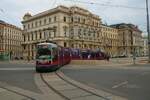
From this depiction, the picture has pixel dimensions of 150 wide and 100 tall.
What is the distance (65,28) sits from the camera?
118250 mm

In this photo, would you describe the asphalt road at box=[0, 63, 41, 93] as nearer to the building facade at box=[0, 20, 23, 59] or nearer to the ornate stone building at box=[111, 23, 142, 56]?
the building facade at box=[0, 20, 23, 59]

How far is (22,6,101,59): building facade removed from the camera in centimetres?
11619

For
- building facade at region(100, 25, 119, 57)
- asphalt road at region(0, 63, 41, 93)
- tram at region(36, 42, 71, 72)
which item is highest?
building facade at region(100, 25, 119, 57)

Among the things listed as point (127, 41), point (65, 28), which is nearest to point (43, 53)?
point (65, 28)

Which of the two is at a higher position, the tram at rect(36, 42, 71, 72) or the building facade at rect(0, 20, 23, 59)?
the building facade at rect(0, 20, 23, 59)

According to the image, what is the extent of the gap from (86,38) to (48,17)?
17612 millimetres

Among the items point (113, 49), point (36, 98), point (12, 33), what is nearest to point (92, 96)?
point (36, 98)

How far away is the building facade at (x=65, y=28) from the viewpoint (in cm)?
11619

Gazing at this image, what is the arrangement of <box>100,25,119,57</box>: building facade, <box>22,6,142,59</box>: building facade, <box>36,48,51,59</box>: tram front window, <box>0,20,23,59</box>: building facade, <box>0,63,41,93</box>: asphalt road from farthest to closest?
<box>0,20,23,59</box>: building facade, <box>100,25,119,57</box>: building facade, <box>22,6,142,59</box>: building facade, <box>36,48,51,59</box>: tram front window, <box>0,63,41,93</box>: asphalt road

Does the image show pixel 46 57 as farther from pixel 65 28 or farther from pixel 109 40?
pixel 109 40

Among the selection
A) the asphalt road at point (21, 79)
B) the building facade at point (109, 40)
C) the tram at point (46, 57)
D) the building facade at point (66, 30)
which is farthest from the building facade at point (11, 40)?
the asphalt road at point (21, 79)

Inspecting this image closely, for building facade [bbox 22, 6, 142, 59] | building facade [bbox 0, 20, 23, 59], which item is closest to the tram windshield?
building facade [bbox 22, 6, 142, 59]

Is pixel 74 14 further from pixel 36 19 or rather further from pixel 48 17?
pixel 36 19

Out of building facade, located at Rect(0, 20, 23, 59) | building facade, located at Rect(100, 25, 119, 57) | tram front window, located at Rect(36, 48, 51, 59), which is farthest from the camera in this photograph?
building facade, located at Rect(0, 20, 23, 59)
